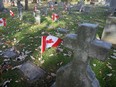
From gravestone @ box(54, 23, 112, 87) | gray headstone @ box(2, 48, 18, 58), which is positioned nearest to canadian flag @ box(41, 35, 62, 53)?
gravestone @ box(54, 23, 112, 87)

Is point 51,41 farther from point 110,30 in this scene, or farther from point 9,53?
point 110,30

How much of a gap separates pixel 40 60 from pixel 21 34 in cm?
371

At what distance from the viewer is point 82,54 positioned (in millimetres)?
3516

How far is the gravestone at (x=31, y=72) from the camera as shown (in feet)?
17.0

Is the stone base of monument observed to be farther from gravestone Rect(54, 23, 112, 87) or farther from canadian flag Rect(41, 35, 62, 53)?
gravestone Rect(54, 23, 112, 87)

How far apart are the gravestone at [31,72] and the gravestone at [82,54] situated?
1363mm

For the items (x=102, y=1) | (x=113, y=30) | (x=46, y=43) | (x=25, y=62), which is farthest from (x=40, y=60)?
(x=102, y=1)

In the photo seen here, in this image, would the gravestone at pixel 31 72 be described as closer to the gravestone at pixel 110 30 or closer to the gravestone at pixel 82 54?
the gravestone at pixel 82 54

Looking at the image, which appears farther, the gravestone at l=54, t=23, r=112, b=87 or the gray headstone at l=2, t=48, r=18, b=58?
the gray headstone at l=2, t=48, r=18, b=58

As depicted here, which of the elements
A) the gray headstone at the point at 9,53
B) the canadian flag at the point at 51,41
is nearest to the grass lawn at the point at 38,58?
the gray headstone at the point at 9,53

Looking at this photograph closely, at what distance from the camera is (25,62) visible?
6.06 metres

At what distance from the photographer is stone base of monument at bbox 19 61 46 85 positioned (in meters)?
5.14

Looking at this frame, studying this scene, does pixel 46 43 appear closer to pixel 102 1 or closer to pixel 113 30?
pixel 113 30

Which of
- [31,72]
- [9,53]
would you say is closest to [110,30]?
[31,72]
